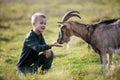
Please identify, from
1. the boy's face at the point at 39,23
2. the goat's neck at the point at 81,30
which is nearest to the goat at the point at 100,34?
the goat's neck at the point at 81,30

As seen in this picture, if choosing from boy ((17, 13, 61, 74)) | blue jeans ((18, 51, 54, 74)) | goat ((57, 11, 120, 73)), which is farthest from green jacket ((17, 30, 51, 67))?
goat ((57, 11, 120, 73))

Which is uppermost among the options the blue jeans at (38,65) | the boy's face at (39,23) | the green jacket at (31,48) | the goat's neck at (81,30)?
the boy's face at (39,23)

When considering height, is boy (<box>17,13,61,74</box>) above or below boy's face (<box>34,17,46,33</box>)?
below

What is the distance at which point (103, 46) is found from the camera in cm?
1295

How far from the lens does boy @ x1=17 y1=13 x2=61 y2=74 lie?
440 inches

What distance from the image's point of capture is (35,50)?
36.4ft

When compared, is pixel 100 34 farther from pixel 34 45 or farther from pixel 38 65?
pixel 34 45

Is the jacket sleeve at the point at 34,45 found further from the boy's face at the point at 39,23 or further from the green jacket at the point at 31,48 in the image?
the boy's face at the point at 39,23

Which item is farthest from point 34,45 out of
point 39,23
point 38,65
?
point 38,65

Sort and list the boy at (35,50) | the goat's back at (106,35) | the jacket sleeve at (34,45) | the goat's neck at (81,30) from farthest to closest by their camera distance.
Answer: the goat's neck at (81,30) → the goat's back at (106,35) → the boy at (35,50) → the jacket sleeve at (34,45)

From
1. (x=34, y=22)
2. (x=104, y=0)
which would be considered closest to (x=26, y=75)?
(x=34, y=22)

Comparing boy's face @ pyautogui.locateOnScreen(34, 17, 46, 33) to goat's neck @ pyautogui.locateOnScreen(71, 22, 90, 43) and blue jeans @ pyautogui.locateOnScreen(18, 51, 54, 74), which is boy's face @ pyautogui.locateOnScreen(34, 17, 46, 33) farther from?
goat's neck @ pyautogui.locateOnScreen(71, 22, 90, 43)

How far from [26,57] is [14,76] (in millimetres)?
1154

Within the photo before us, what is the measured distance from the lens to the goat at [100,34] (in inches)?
507
